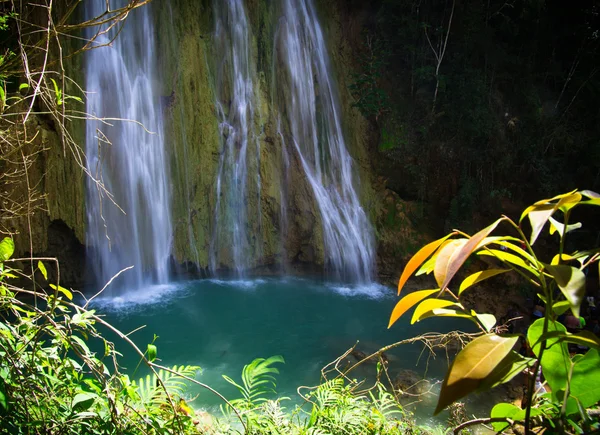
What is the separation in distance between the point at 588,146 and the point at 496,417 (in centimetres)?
1257

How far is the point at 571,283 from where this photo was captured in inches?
31.8

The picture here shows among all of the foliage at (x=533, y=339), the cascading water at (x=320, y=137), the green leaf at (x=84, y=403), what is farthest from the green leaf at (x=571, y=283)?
the cascading water at (x=320, y=137)

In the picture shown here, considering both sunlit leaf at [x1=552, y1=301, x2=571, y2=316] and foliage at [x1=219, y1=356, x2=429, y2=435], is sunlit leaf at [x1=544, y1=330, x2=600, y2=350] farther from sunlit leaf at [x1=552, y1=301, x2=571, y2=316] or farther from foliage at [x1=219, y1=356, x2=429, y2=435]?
foliage at [x1=219, y1=356, x2=429, y2=435]

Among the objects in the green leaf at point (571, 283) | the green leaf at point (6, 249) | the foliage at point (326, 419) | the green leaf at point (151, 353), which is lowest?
the foliage at point (326, 419)

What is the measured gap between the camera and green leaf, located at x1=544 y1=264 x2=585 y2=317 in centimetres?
77

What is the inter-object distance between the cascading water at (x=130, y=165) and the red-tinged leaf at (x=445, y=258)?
Answer: 9250mm

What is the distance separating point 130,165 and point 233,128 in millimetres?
2602

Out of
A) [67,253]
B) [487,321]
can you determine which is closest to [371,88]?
[67,253]

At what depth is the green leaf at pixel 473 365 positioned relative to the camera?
83cm

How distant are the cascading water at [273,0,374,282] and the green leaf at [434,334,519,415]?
33.2 ft

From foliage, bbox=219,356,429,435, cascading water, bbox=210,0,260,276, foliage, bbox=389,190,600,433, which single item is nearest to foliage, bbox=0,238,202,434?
foliage, bbox=219,356,429,435

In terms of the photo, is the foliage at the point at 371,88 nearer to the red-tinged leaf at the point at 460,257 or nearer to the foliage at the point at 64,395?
the foliage at the point at 64,395

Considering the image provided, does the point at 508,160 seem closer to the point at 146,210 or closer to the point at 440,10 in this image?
the point at 440,10

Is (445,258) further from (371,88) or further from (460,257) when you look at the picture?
Answer: (371,88)
